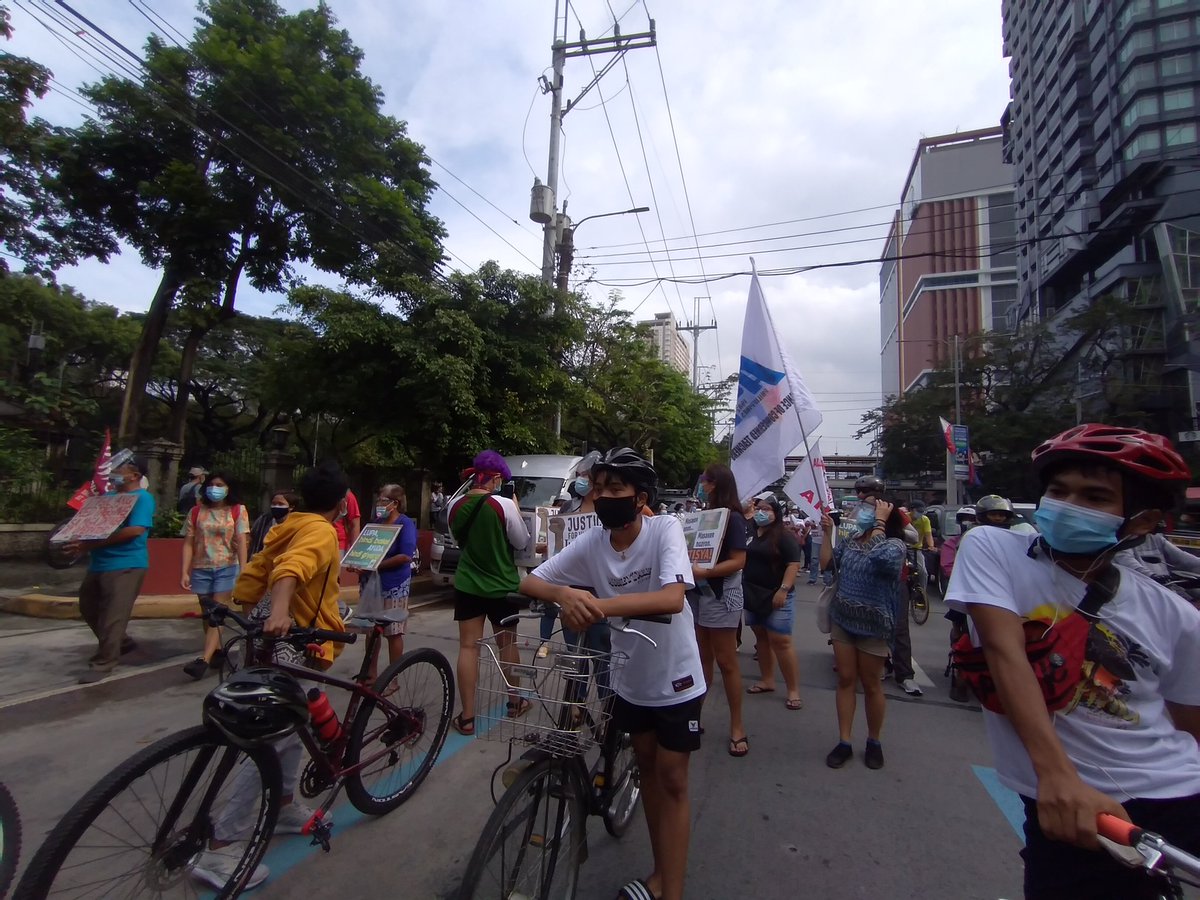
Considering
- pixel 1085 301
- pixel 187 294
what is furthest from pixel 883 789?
pixel 1085 301

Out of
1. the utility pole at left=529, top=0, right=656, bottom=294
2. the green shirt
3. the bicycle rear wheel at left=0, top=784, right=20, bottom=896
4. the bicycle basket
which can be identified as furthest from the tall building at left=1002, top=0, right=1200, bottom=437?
the bicycle rear wheel at left=0, top=784, right=20, bottom=896

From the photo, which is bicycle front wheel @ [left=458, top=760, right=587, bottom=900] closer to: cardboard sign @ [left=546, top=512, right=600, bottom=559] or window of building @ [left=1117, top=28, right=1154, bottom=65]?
cardboard sign @ [left=546, top=512, right=600, bottom=559]

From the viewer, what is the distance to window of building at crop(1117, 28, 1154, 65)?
1836 inches

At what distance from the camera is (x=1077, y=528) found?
1.58 m

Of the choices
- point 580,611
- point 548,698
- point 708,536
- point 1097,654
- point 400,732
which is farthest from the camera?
point 708,536

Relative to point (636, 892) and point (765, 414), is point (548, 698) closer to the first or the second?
point (636, 892)

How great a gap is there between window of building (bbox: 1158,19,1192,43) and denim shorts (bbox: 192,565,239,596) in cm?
6373

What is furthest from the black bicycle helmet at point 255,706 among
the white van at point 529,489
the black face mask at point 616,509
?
the white van at point 529,489

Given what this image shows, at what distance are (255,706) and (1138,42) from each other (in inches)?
2571

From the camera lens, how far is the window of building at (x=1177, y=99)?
45531 millimetres

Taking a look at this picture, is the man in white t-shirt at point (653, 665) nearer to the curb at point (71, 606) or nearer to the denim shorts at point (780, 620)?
the denim shorts at point (780, 620)

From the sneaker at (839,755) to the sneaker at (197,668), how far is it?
15.7 feet

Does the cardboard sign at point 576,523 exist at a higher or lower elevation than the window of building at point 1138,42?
lower

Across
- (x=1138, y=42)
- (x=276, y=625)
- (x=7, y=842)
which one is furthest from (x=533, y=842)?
(x=1138, y=42)
